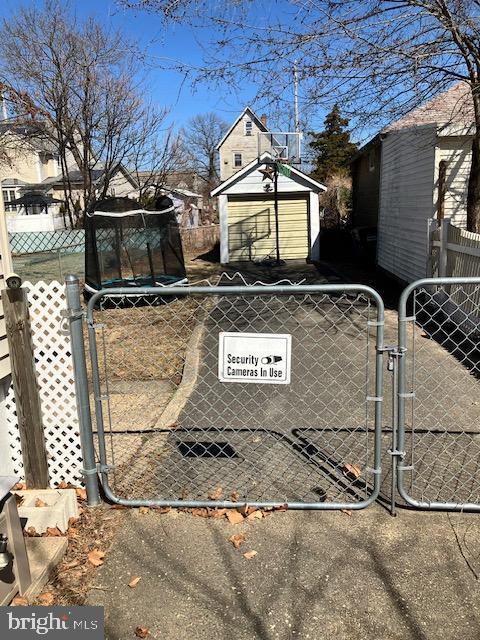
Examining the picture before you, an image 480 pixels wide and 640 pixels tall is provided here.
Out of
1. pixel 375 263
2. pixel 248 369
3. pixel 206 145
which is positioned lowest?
pixel 375 263

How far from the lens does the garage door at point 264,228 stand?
66.8 ft

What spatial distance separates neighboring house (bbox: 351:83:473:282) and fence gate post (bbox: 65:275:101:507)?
8.78m

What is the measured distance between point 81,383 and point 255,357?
113cm

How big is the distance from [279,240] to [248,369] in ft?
58.1

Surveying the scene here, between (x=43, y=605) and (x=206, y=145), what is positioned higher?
(x=206, y=145)

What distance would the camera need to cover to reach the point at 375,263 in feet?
58.8

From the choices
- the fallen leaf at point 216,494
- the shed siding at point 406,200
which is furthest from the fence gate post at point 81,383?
the shed siding at point 406,200

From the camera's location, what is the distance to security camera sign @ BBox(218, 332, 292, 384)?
3354 mm

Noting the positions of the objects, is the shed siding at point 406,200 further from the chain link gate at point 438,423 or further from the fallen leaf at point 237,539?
the fallen leaf at point 237,539

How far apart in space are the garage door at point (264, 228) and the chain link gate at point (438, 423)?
1325cm

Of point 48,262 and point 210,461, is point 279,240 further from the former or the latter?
point 210,461

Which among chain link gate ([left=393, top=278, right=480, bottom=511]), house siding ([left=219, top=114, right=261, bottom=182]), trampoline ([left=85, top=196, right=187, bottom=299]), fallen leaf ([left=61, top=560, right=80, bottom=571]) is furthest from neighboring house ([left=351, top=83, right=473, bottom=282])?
house siding ([left=219, top=114, right=261, bottom=182])

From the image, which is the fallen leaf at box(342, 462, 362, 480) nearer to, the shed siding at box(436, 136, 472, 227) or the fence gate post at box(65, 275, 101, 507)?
the fence gate post at box(65, 275, 101, 507)

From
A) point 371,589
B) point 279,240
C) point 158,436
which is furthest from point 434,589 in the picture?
point 279,240
